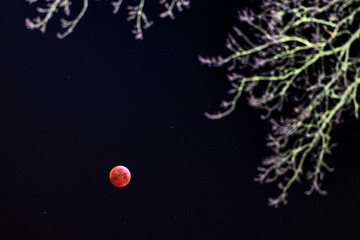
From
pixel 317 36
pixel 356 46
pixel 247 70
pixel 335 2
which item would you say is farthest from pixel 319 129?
pixel 247 70

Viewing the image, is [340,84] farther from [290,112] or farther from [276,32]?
[290,112]

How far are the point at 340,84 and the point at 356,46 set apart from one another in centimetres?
300

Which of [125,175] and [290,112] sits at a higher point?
[125,175]

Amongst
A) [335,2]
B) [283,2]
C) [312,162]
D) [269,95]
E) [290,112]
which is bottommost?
[312,162]

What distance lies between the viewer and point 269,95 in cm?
490

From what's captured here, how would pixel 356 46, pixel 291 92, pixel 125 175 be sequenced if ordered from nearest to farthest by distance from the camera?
pixel 356 46
pixel 291 92
pixel 125 175

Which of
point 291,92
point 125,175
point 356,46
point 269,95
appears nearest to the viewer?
point 269,95

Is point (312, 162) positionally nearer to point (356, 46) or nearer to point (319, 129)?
point (356, 46)

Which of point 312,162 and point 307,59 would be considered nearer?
point 307,59

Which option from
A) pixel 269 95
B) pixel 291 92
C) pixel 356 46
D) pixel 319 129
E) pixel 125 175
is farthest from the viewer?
pixel 125 175

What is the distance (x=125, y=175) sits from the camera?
8789 millimetres

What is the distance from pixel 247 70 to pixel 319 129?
3.89 m

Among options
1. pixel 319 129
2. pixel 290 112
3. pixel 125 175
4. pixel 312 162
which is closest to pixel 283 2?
pixel 319 129

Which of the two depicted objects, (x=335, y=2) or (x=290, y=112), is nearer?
(x=335, y=2)
